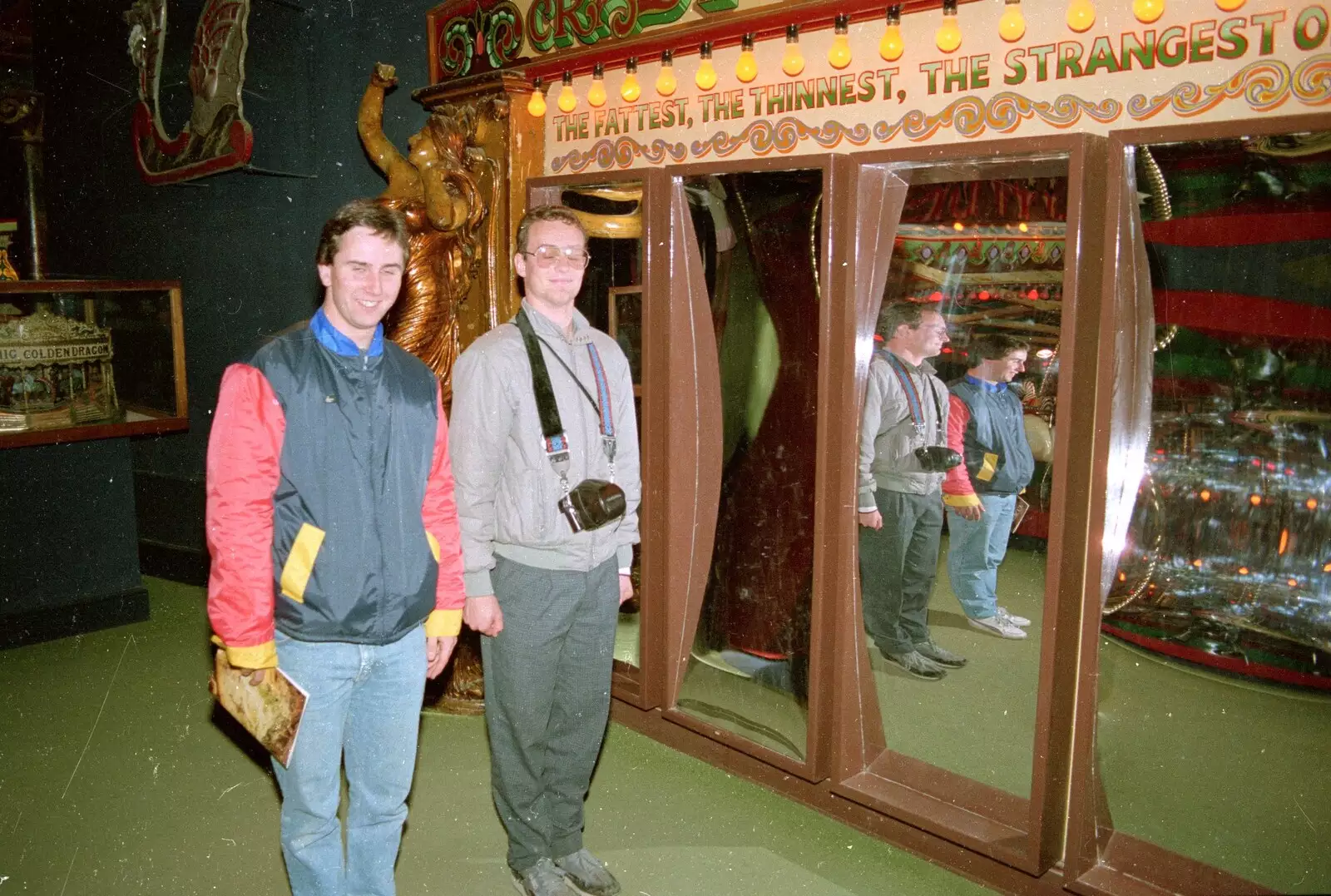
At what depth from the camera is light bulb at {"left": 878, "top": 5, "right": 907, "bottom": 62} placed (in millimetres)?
2990

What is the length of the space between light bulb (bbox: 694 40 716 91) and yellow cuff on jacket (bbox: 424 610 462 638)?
6.29ft

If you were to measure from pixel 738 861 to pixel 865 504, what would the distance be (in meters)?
1.13

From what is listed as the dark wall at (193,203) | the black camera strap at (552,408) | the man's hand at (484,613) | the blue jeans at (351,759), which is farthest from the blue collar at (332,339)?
the dark wall at (193,203)

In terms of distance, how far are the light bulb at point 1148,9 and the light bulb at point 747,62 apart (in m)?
1.17

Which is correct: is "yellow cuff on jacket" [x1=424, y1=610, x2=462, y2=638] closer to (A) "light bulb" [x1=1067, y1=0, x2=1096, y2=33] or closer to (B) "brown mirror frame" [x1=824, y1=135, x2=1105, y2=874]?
(B) "brown mirror frame" [x1=824, y1=135, x2=1105, y2=874]

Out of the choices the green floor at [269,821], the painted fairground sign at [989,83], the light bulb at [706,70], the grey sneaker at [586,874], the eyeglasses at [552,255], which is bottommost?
the green floor at [269,821]

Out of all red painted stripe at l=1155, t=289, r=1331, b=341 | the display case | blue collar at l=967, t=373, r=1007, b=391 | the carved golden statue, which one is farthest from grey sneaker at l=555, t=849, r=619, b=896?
the display case

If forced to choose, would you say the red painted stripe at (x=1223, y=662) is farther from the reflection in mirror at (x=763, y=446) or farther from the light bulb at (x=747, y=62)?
the light bulb at (x=747, y=62)

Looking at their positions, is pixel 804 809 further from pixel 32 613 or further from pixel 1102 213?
pixel 32 613

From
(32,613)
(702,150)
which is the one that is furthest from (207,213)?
(702,150)

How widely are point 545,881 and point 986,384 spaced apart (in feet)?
5.94

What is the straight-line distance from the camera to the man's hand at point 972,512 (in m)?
3.03

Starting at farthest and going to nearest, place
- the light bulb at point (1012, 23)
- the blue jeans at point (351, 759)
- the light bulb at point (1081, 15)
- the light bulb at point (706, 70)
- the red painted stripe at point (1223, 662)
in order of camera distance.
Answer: the light bulb at point (706, 70), the light bulb at point (1012, 23), the light bulb at point (1081, 15), the red painted stripe at point (1223, 662), the blue jeans at point (351, 759)

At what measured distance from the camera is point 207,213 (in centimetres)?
593
